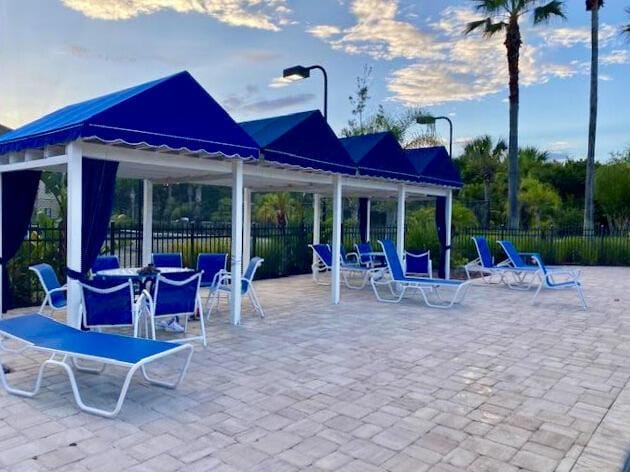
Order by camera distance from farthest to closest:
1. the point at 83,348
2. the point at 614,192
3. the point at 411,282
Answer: the point at 614,192 < the point at 411,282 < the point at 83,348

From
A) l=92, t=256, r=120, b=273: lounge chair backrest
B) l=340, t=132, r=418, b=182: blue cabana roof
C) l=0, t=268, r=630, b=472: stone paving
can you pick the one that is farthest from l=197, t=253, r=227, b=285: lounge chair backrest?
l=340, t=132, r=418, b=182: blue cabana roof

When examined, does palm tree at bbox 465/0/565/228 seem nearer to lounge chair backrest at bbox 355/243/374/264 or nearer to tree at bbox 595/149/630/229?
lounge chair backrest at bbox 355/243/374/264

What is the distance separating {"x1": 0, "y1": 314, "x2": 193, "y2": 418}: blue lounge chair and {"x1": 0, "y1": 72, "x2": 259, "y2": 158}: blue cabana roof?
1.92 meters

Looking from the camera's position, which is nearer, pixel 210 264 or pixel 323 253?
pixel 210 264

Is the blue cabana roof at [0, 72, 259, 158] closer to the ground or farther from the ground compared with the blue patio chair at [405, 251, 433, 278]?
farther from the ground

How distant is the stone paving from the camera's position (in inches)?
121

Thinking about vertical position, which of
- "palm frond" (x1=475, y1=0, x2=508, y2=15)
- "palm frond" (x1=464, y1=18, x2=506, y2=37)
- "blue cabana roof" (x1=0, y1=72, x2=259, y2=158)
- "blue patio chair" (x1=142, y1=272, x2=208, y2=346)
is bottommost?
"blue patio chair" (x1=142, y1=272, x2=208, y2=346)

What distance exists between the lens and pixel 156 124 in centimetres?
555

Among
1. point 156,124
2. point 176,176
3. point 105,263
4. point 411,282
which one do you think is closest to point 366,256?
point 411,282

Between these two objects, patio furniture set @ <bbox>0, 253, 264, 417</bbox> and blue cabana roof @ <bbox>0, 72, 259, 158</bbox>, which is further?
blue cabana roof @ <bbox>0, 72, 259, 158</bbox>

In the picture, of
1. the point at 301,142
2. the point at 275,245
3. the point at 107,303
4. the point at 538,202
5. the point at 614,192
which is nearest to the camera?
the point at 107,303

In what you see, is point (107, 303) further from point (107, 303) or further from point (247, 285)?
point (247, 285)

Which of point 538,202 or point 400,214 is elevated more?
point 538,202

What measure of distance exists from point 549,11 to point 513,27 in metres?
1.35
